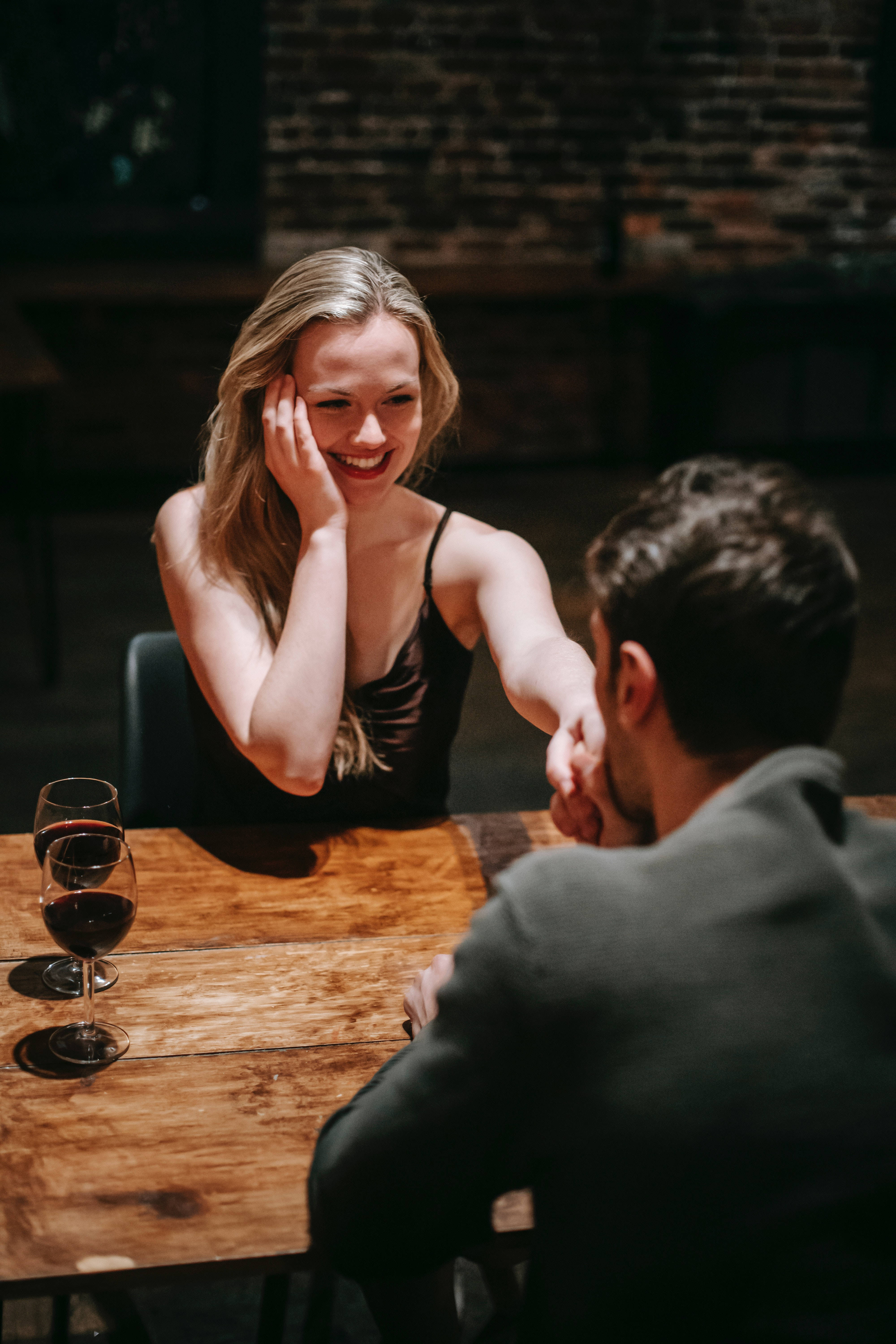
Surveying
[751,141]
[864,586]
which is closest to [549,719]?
[864,586]

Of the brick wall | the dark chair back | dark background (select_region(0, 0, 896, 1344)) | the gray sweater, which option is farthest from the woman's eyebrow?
the brick wall

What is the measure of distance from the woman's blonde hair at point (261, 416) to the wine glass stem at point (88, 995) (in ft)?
1.91

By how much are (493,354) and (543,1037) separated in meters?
5.24

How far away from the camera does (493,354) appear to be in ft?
18.5

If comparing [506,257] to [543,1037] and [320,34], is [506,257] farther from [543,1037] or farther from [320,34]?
[543,1037]

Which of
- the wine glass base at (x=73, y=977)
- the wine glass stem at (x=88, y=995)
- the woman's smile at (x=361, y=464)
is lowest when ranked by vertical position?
the wine glass base at (x=73, y=977)

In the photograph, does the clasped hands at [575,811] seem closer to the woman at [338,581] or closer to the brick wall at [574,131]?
the woman at [338,581]

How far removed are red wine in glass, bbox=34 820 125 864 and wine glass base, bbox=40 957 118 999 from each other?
11 cm

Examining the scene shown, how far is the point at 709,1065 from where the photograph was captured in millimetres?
652

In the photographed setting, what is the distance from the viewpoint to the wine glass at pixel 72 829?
1161mm

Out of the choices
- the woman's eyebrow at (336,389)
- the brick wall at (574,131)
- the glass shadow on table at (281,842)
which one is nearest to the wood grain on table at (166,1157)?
the glass shadow on table at (281,842)

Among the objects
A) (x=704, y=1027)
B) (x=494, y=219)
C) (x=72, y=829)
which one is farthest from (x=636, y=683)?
(x=494, y=219)

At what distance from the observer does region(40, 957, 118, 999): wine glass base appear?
3.79ft

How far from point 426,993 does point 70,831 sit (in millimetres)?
383
